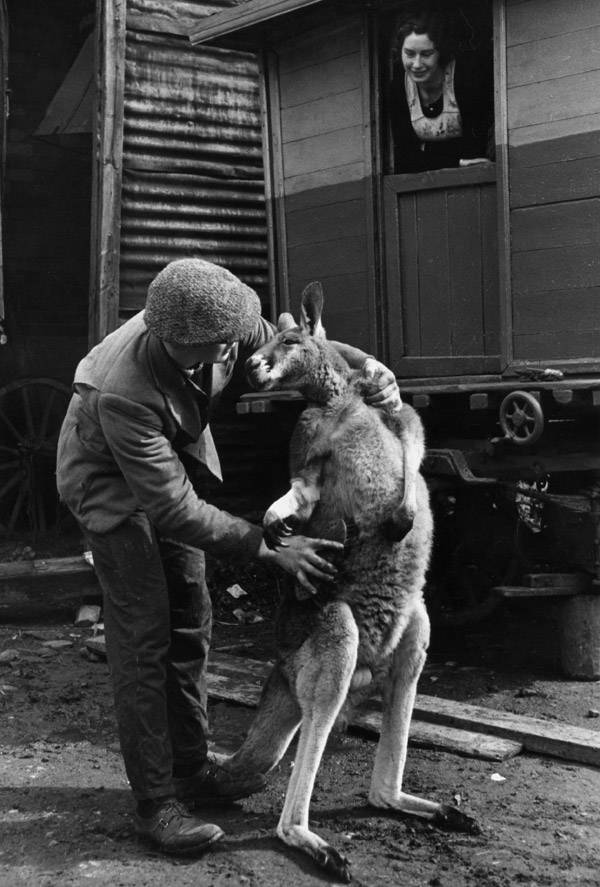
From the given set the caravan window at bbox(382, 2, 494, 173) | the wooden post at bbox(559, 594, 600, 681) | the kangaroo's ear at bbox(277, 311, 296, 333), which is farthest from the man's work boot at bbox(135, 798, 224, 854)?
the caravan window at bbox(382, 2, 494, 173)

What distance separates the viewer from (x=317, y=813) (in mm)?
4156

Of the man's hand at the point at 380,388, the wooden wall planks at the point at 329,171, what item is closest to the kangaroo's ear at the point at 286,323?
the man's hand at the point at 380,388

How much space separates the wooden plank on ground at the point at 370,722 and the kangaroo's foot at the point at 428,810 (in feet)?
2.78

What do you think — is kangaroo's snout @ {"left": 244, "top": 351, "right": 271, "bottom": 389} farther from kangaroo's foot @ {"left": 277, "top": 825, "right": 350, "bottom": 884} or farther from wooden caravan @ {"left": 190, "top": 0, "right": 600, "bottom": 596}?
wooden caravan @ {"left": 190, "top": 0, "right": 600, "bottom": 596}

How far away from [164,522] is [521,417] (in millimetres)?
2721

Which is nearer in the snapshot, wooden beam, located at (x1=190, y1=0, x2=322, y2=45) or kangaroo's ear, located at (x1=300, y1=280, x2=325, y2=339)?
kangaroo's ear, located at (x1=300, y1=280, x2=325, y2=339)

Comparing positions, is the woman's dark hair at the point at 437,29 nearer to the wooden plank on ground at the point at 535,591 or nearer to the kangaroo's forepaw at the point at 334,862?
the wooden plank on ground at the point at 535,591

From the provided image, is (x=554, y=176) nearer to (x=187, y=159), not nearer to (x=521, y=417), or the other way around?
(x=521, y=417)

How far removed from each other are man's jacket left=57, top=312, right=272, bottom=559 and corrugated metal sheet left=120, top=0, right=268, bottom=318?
176 inches

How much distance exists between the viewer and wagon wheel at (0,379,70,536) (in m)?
9.75

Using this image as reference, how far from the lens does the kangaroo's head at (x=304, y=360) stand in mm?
4055

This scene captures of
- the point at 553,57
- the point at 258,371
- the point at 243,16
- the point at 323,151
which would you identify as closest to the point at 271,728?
the point at 258,371

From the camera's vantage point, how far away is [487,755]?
4.85 meters

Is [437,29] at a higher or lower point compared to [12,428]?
higher
